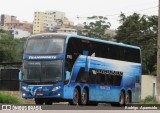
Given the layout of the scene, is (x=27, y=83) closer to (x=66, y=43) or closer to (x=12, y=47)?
(x=66, y=43)

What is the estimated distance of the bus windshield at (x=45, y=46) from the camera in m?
24.2

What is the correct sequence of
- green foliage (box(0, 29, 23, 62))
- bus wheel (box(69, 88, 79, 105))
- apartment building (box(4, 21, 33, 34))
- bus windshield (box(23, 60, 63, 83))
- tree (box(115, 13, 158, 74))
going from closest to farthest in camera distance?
bus windshield (box(23, 60, 63, 83)) → bus wheel (box(69, 88, 79, 105)) → tree (box(115, 13, 158, 74)) → green foliage (box(0, 29, 23, 62)) → apartment building (box(4, 21, 33, 34))

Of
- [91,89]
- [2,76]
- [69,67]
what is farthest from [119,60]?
[2,76]

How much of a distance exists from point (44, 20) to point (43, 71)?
70.1 metres

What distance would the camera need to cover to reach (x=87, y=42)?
1023 inches

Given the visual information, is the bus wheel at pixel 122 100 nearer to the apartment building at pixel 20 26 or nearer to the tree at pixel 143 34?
the tree at pixel 143 34

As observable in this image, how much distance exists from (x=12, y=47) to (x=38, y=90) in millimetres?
41465

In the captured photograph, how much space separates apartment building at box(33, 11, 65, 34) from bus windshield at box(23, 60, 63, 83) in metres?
60.3

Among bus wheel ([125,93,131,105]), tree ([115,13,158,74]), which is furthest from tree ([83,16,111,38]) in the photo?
bus wheel ([125,93,131,105])

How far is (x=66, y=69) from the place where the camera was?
79.1 ft

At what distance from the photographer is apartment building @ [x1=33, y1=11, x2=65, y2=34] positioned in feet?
288

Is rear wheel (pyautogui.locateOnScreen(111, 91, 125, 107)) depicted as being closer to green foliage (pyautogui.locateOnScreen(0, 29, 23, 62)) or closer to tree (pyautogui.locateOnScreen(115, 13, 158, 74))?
tree (pyautogui.locateOnScreen(115, 13, 158, 74))

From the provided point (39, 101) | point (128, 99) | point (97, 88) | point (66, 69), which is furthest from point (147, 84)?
point (66, 69)

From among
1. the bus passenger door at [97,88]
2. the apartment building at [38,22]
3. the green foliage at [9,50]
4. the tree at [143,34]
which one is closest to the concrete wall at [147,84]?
the tree at [143,34]
